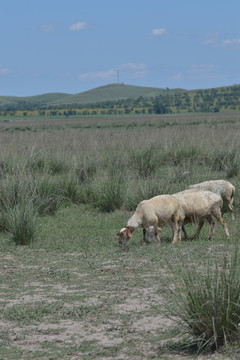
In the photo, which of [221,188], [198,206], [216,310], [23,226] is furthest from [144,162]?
[216,310]

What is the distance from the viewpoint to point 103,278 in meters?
8.79

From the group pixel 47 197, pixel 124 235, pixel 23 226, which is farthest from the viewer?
pixel 47 197

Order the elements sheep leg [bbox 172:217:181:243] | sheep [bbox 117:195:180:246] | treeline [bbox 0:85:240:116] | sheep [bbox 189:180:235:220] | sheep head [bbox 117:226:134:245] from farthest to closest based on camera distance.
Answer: treeline [bbox 0:85:240:116] < sheep [bbox 189:180:235:220] < sheep leg [bbox 172:217:181:243] < sheep [bbox 117:195:180:246] < sheep head [bbox 117:226:134:245]

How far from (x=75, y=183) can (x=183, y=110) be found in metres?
107

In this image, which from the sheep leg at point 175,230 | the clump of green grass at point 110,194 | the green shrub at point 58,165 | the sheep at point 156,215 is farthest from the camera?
the green shrub at point 58,165

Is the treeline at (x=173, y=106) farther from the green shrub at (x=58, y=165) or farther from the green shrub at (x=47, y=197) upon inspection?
the green shrub at (x=47, y=197)

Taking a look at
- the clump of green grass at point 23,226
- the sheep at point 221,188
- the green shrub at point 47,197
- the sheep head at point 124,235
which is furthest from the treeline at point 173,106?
the sheep head at point 124,235

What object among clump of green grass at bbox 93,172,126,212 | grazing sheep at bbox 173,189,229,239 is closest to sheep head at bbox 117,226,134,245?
grazing sheep at bbox 173,189,229,239

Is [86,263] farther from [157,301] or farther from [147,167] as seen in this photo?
[147,167]

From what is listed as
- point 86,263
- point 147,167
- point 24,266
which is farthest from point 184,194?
point 147,167

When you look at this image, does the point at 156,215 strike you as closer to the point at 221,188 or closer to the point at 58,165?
the point at 221,188

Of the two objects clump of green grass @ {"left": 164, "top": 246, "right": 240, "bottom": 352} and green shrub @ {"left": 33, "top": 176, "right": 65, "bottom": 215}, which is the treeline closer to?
green shrub @ {"left": 33, "top": 176, "right": 65, "bottom": 215}

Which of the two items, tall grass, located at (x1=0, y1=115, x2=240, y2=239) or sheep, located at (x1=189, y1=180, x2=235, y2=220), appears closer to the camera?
sheep, located at (x1=189, y1=180, x2=235, y2=220)

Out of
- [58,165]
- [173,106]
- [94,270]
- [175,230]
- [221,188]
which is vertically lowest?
[173,106]
